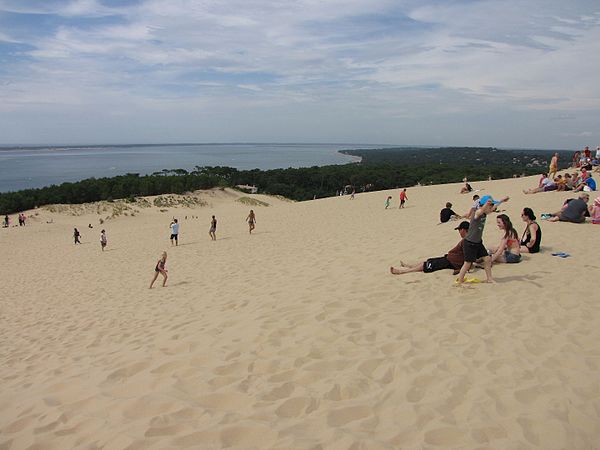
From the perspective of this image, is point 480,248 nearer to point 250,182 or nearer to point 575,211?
point 575,211

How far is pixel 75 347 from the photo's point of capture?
20.6 feet

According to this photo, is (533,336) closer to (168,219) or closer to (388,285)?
(388,285)

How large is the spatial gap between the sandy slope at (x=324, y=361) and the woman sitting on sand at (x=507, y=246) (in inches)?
7.7

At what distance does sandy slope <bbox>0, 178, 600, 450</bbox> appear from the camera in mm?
3164

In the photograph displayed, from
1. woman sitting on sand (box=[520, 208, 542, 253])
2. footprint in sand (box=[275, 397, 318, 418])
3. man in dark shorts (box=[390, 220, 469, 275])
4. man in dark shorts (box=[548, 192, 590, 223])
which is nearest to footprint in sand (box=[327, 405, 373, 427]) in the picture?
footprint in sand (box=[275, 397, 318, 418])

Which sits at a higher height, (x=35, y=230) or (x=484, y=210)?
(x=484, y=210)

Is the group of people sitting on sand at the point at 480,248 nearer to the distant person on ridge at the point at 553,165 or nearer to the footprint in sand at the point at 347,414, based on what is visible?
the footprint in sand at the point at 347,414

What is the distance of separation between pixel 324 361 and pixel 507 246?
17.3 feet

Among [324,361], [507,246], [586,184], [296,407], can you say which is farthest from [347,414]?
[586,184]

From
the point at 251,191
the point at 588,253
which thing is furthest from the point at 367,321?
the point at 251,191

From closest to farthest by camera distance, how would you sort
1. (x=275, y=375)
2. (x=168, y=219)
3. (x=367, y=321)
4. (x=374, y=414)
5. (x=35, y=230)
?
(x=374, y=414)
(x=275, y=375)
(x=367, y=321)
(x=35, y=230)
(x=168, y=219)

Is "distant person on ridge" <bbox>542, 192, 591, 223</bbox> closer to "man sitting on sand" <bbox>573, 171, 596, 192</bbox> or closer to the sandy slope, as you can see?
the sandy slope

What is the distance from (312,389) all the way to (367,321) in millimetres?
1776

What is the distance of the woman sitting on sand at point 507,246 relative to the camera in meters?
7.62
